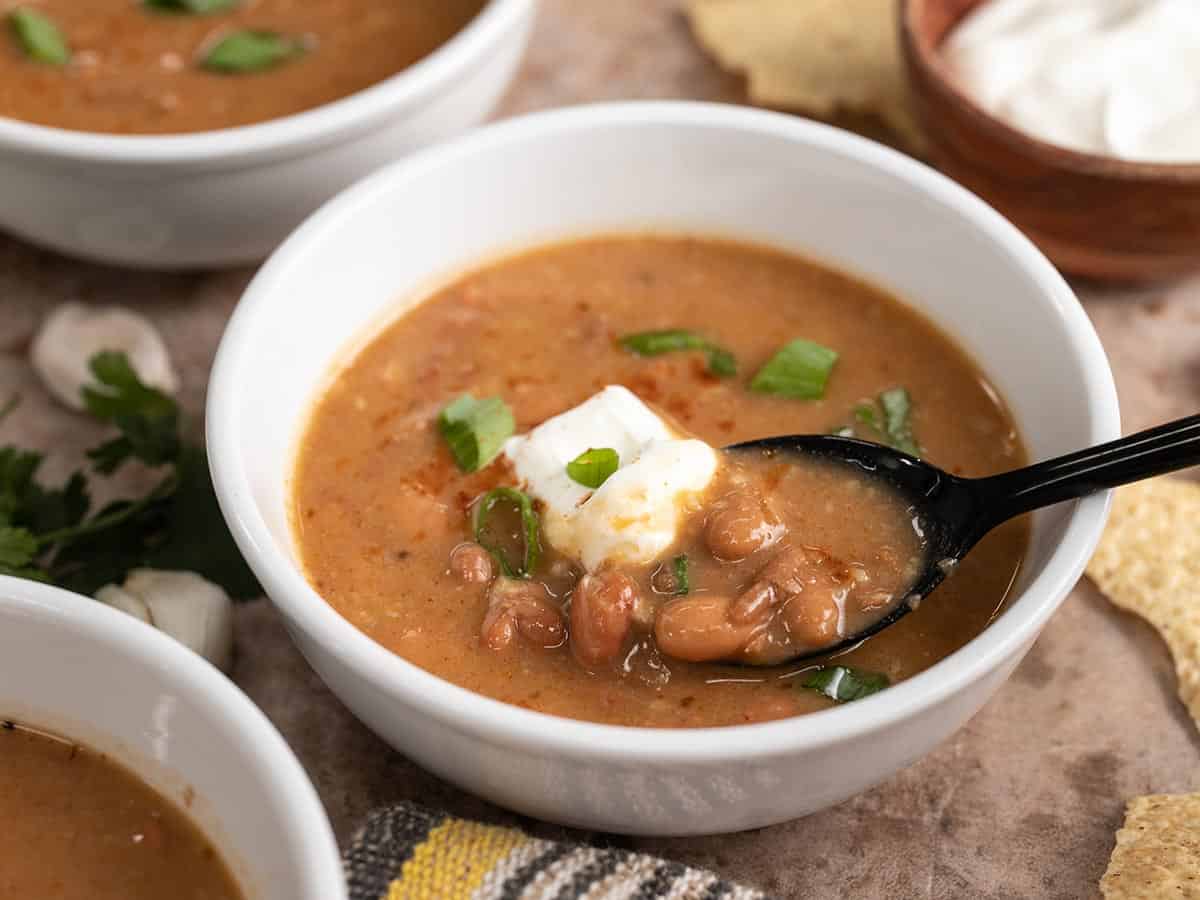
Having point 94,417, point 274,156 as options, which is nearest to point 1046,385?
point 274,156

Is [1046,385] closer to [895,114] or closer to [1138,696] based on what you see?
[1138,696]

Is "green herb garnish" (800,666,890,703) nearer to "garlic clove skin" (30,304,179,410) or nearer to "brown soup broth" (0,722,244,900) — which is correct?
"brown soup broth" (0,722,244,900)

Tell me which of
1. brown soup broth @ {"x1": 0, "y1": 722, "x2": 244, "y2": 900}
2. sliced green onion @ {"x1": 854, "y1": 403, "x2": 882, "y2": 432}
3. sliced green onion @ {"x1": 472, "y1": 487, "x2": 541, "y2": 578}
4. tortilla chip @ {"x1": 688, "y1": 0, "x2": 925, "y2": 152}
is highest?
sliced green onion @ {"x1": 854, "y1": 403, "x2": 882, "y2": 432}

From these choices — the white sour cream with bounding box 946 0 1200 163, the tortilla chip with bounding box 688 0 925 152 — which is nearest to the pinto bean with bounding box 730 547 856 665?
the white sour cream with bounding box 946 0 1200 163

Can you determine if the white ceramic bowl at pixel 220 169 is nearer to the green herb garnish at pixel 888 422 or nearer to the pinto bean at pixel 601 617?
the green herb garnish at pixel 888 422

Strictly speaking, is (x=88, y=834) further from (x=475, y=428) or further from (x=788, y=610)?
(x=788, y=610)

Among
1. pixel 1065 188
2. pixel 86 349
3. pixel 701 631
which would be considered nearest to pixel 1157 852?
pixel 701 631
